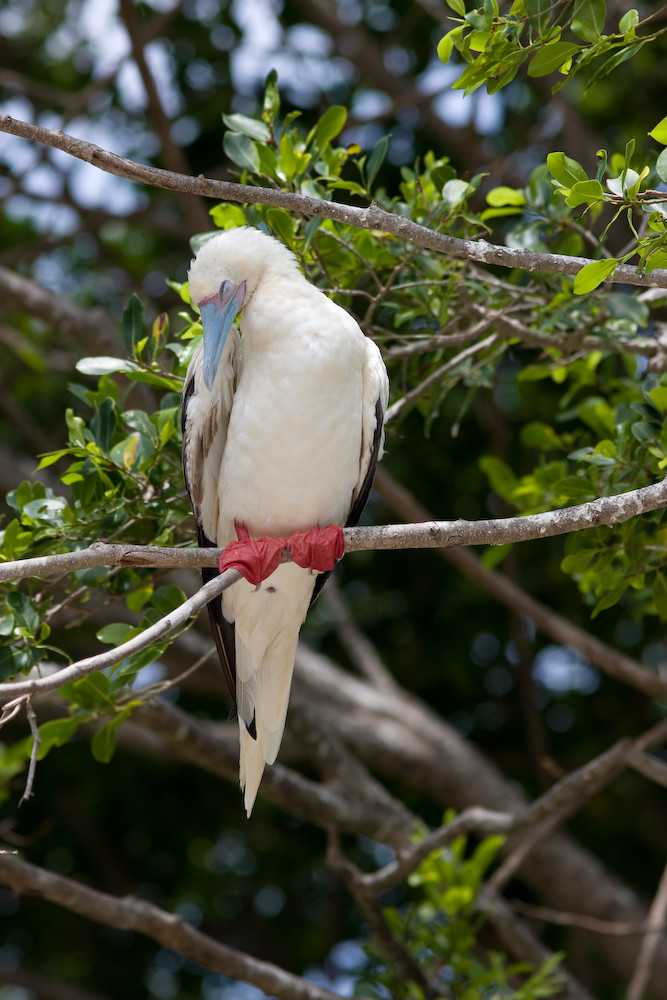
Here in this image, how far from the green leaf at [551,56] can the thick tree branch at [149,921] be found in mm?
2991

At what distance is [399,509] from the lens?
181 inches

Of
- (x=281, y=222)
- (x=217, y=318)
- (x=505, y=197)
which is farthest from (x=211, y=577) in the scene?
(x=505, y=197)

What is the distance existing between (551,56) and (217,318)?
3.95ft

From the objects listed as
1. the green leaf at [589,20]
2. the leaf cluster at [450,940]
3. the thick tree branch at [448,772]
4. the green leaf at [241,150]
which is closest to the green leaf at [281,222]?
the green leaf at [241,150]

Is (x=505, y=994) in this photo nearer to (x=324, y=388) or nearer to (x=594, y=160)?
(x=324, y=388)

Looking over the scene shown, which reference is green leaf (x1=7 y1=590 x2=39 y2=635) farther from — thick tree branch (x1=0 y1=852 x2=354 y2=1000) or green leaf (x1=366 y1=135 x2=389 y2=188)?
green leaf (x1=366 y1=135 x2=389 y2=188)

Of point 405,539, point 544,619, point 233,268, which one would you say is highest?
point 233,268

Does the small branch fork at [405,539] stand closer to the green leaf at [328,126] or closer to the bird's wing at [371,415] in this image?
the bird's wing at [371,415]

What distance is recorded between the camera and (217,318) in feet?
10.4

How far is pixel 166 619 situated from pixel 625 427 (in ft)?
5.43

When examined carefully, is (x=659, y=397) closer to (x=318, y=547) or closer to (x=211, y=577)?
(x=318, y=547)

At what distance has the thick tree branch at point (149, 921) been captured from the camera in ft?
11.9

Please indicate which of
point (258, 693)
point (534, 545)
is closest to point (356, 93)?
point (534, 545)

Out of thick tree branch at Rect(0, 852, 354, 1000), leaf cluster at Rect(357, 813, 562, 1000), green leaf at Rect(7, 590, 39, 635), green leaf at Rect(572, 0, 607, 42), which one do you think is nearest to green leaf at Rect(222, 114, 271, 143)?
green leaf at Rect(572, 0, 607, 42)
